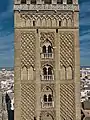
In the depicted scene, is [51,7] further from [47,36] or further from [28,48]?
[28,48]

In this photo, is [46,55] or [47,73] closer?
[46,55]

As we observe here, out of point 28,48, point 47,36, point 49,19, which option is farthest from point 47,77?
point 49,19

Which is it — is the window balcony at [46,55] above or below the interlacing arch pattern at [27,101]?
above

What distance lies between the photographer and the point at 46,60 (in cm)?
1753

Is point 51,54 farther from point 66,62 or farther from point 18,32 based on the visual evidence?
point 18,32

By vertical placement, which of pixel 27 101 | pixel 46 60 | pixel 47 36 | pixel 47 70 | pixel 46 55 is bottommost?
pixel 27 101

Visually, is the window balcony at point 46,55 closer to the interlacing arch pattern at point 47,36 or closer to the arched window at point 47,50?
the arched window at point 47,50

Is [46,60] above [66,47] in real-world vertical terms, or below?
below

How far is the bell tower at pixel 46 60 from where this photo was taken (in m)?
17.3

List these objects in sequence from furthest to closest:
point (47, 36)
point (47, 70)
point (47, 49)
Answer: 1. point (47, 70)
2. point (47, 49)
3. point (47, 36)

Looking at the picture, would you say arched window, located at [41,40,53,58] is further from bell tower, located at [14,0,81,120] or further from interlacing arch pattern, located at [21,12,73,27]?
interlacing arch pattern, located at [21,12,73,27]

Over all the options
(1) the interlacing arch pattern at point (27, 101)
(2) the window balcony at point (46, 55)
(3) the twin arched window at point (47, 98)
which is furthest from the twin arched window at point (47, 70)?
(3) the twin arched window at point (47, 98)

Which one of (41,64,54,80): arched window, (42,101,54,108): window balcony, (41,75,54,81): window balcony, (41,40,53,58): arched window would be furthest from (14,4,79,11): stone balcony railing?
(42,101,54,108): window balcony

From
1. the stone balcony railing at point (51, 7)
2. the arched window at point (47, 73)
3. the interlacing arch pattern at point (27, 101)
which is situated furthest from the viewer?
the arched window at point (47, 73)
